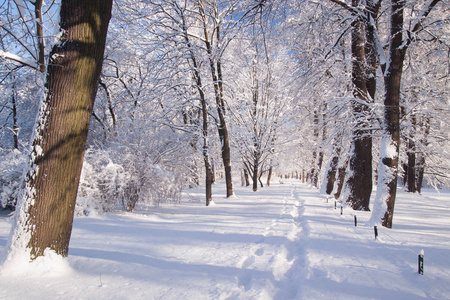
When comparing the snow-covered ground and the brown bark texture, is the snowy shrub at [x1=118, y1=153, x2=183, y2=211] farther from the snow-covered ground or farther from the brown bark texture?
the brown bark texture

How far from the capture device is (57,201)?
3205 mm

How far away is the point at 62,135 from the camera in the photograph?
10.7 ft

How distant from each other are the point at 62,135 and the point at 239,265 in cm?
320

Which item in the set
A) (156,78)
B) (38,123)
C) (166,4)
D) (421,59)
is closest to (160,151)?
(156,78)

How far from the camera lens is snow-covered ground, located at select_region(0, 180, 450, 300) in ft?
9.68

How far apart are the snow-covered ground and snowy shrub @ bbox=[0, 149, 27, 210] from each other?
2.09 m

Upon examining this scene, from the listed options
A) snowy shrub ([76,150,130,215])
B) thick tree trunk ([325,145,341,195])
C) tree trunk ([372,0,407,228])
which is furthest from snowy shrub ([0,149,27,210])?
thick tree trunk ([325,145,341,195])

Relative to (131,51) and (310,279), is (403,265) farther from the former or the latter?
(131,51)

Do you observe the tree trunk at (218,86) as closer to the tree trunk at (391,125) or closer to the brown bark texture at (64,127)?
the tree trunk at (391,125)

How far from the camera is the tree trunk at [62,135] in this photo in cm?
314

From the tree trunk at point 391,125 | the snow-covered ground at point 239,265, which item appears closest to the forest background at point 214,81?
the tree trunk at point 391,125

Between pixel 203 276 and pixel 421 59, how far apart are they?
1086 centimetres

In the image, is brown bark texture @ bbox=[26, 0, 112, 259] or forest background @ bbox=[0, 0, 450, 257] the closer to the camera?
brown bark texture @ bbox=[26, 0, 112, 259]

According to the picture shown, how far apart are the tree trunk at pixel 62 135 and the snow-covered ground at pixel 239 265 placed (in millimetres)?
453
